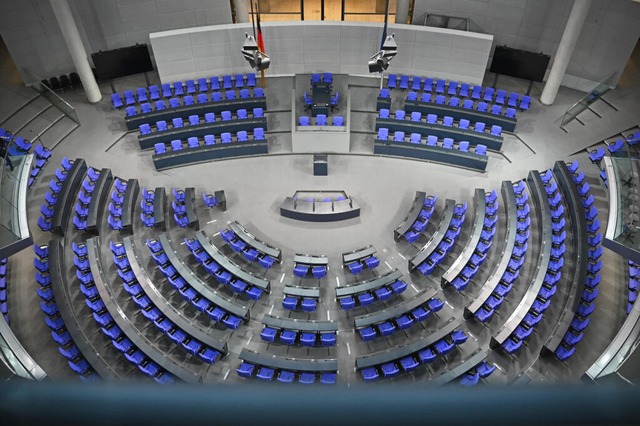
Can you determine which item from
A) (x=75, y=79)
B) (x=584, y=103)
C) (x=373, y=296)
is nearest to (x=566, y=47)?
(x=584, y=103)

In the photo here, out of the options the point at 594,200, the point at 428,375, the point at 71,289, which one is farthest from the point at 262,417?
the point at 594,200

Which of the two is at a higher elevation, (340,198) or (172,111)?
(172,111)

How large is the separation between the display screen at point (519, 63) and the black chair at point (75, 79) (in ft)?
57.1

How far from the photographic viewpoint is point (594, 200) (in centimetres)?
1580

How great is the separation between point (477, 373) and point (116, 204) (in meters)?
11.8

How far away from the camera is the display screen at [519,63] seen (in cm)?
1870

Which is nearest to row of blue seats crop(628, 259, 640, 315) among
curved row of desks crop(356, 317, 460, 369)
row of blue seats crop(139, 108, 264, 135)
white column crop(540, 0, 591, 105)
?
curved row of desks crop(356, 317, 460, 369)

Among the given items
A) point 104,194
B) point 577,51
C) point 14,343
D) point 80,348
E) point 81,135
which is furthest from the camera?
point 577,51

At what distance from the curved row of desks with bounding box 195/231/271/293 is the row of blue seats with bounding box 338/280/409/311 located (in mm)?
2197

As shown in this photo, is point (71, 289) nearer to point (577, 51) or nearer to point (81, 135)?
point (81, 135)

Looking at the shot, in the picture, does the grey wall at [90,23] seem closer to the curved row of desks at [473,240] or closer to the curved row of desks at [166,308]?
the curved row of desks at [166,308]

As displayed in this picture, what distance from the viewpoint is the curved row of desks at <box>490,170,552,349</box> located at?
39.5 ft

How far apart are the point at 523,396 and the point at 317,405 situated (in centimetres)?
54

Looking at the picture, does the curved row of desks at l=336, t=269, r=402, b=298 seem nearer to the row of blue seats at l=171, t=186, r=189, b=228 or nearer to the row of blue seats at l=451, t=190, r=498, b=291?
the row of blue seats at l=451, t=190, r=498, b=291
